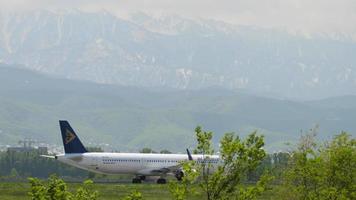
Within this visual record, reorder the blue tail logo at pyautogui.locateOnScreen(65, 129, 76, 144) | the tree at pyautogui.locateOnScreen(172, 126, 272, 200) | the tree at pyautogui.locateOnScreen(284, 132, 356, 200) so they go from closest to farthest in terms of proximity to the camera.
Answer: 1. the tree at pyautogui.locateOnScreen(172, 126, 272, 200)
2. the tree at pyautogui.locateOnScreen(284, 132, 356, 200)
3. the blue tail logo at pyautogui.locateOnScreen(65, 129, 76, 144)

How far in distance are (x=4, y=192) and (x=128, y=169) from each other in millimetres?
33056

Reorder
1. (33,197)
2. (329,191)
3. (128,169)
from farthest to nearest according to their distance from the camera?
1. (128,169)
2. (329,191)
3. (33,197)

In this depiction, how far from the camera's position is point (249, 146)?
38.5 meters

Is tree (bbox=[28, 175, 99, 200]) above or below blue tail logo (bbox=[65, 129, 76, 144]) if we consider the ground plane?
below

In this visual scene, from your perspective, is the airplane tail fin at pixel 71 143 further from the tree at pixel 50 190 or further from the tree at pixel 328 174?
the tree at pixel 50 190

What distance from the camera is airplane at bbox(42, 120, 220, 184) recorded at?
120250 mm

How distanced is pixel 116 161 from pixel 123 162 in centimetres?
108

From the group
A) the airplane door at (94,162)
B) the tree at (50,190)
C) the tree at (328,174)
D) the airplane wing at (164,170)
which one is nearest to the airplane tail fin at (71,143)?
the airplane door at (94,162)

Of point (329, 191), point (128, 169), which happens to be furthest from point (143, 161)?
point (329, 191)

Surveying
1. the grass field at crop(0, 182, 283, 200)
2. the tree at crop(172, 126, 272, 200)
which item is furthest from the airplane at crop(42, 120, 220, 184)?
the tree at crop(172, 126, 272, 200)

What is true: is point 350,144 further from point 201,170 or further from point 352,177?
point 201,170

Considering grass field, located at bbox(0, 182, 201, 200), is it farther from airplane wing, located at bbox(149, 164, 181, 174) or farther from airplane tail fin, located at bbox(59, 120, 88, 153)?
airplane tail fin, located at bbox(59, 120, 88, 153)

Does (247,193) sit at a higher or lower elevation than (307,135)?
lower

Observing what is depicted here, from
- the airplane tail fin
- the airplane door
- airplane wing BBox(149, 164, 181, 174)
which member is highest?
the airplane tail fin
